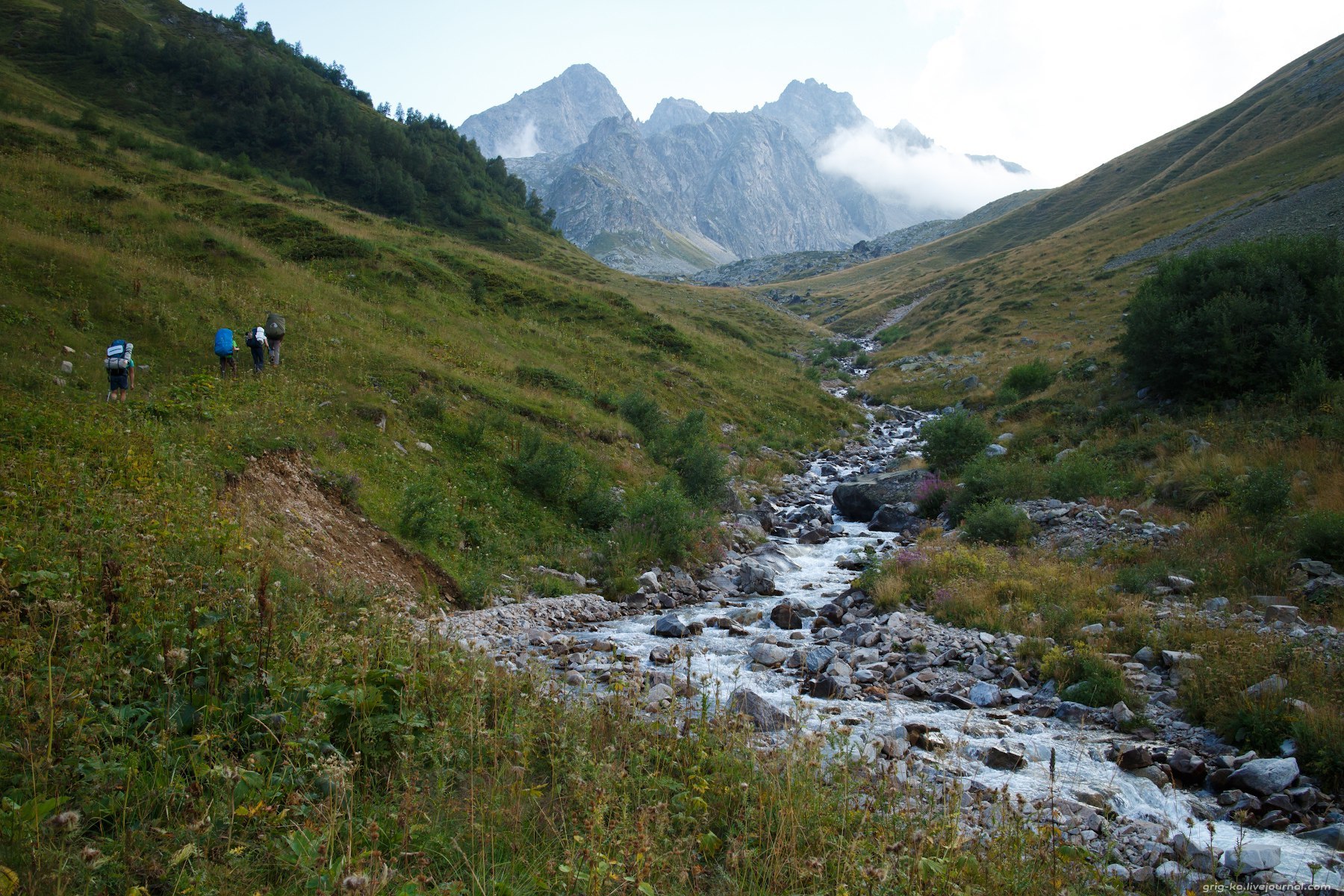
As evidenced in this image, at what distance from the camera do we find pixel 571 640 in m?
11.1

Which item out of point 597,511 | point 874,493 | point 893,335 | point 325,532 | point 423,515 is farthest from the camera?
point 893,335

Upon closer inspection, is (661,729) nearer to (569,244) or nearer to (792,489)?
(792,489)

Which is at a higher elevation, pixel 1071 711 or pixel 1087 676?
pixel 1087 676

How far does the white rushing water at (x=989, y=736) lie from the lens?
595cm

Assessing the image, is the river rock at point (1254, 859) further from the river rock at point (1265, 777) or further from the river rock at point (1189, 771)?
the river rock at point (1189, 771)

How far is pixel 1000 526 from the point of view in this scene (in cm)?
1592

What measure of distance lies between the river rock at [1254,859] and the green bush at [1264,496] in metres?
10.3

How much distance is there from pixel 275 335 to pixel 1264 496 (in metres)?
24.0

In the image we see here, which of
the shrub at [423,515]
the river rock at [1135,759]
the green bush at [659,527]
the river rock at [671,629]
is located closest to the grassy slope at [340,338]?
the shrub at [423,515]

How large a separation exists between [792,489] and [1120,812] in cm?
1906

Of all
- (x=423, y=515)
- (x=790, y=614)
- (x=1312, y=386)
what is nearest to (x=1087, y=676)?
(x=790, y=614)

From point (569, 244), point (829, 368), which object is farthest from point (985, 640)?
point (569, 244)

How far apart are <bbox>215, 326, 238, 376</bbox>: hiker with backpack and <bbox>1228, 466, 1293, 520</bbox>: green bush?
23539mm

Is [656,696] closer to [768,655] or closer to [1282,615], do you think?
[768,655]
